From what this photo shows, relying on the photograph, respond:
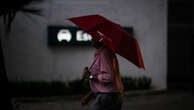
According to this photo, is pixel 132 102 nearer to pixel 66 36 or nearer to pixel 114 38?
A: pixel 66 36

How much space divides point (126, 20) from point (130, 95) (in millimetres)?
2778

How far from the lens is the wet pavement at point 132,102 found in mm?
8031

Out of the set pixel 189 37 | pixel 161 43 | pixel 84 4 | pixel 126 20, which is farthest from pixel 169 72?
pixel 84 4

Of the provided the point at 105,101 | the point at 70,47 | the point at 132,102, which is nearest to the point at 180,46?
the point at 70,47

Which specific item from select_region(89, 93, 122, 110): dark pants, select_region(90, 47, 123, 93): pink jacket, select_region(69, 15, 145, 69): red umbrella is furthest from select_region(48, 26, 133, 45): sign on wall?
select_region(89, 93, 122, 110): dark pants

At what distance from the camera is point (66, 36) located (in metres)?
10.2

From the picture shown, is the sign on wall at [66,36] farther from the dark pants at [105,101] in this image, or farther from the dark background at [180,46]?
the dark background at [180,46]

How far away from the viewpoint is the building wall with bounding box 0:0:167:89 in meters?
9.88

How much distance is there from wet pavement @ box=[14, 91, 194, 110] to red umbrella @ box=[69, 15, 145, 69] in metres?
4.39

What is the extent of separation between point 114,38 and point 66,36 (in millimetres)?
6630

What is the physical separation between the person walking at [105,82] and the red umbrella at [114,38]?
0.15 meters

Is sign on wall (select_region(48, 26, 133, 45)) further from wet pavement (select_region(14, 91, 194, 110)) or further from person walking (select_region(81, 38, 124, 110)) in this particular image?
Result: person walking (select_region(81, 38, 124, 110))

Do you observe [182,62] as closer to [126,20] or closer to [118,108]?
[126,20]

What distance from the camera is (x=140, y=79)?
10891 mm
